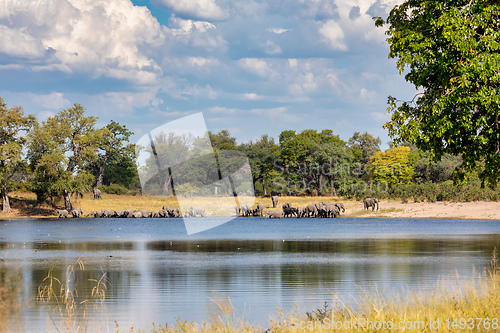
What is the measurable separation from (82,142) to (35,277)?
226 feet

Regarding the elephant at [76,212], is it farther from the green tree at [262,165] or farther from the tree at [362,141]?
the tree at [362,141]

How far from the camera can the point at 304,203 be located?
316 ft

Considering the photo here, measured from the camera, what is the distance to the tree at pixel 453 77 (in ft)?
48.4

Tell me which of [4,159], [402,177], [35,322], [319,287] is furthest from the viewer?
[402,177]

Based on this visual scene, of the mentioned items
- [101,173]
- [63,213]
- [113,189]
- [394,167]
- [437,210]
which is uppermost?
→ [101,173]

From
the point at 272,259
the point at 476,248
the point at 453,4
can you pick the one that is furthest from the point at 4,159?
the point at 453,4

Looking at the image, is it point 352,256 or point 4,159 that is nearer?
point 352,256

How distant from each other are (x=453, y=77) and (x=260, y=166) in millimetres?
106161

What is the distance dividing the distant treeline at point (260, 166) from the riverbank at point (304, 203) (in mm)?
2003

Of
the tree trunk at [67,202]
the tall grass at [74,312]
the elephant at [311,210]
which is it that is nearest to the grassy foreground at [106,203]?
the tree trunk at [67,202]

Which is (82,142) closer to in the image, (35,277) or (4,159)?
(4,159)

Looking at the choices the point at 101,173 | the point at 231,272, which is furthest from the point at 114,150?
the point at 231,272

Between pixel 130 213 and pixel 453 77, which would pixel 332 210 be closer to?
pixel 130 213

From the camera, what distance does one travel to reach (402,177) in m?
109
